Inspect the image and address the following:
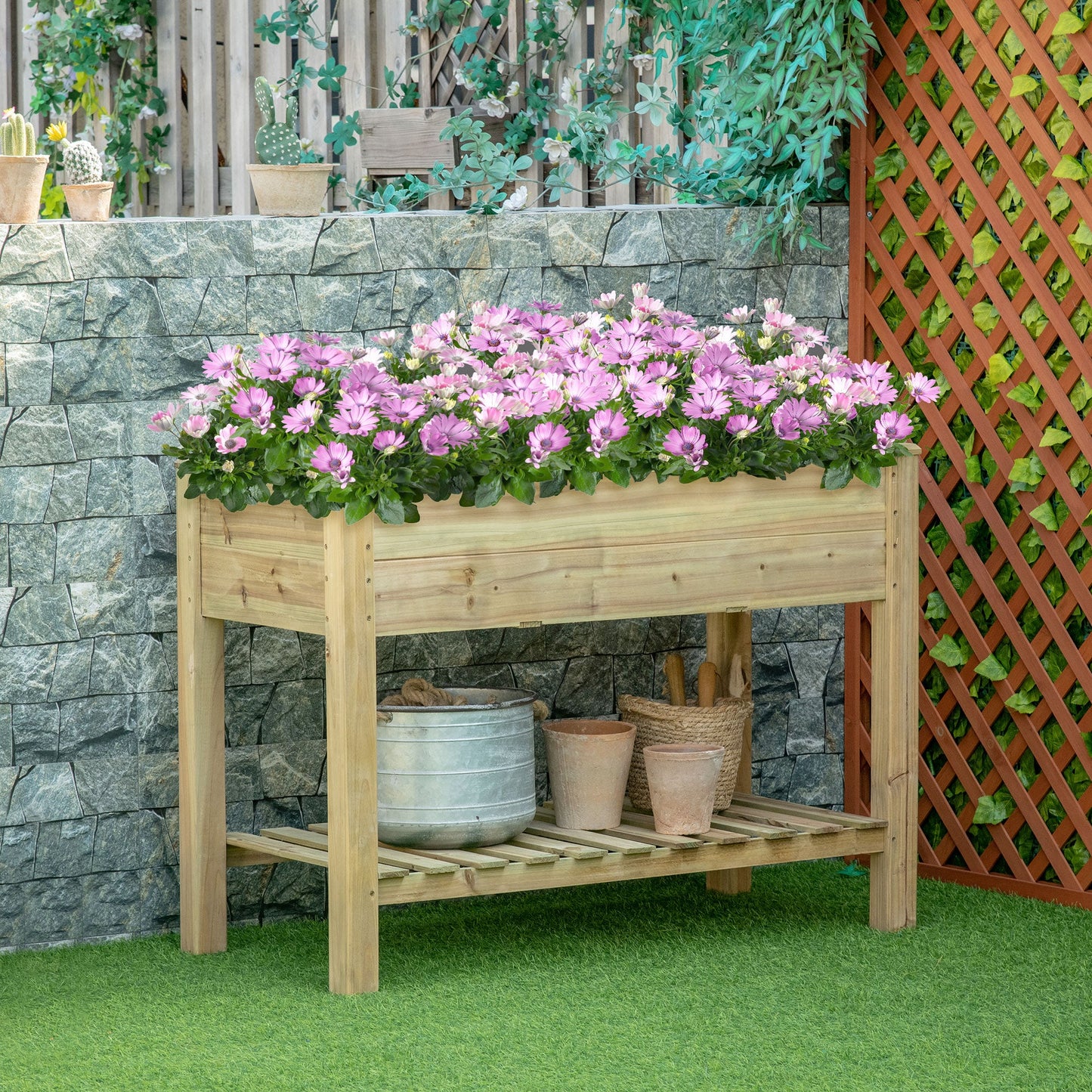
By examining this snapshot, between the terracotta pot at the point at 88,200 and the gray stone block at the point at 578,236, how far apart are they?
3.00 feet

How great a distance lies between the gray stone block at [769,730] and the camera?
4.16 m

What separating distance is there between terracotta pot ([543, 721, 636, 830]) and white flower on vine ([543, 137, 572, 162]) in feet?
5.29

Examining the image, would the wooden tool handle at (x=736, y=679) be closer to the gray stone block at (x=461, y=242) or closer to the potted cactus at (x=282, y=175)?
the gray stone block at (x=461, y=242)

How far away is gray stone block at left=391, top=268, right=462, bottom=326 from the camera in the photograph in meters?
3.71

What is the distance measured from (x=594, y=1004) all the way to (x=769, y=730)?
122 cm

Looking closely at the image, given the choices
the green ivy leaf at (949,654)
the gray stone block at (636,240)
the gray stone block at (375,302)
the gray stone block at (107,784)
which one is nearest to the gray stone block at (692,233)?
the gray stone block at (636,240)

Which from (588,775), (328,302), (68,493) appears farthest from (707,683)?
(68,493)

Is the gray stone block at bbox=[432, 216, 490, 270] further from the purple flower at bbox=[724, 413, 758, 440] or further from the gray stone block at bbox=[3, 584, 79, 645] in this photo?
the gray stone block at bbox=[3, 584, 79, 645]

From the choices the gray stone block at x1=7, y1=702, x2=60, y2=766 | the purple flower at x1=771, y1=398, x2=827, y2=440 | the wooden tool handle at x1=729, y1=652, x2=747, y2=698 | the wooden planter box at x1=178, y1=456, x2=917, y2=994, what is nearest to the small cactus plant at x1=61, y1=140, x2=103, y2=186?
the wooden planter box at x1=178, y1=456, x2=917, y2=994

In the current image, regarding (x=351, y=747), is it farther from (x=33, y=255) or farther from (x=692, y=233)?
(x=692, y=233)

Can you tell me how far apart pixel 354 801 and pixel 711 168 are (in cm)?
185

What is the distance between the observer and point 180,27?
5.32m

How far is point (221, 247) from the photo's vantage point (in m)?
3.53

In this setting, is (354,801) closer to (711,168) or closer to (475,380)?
(475,380)
